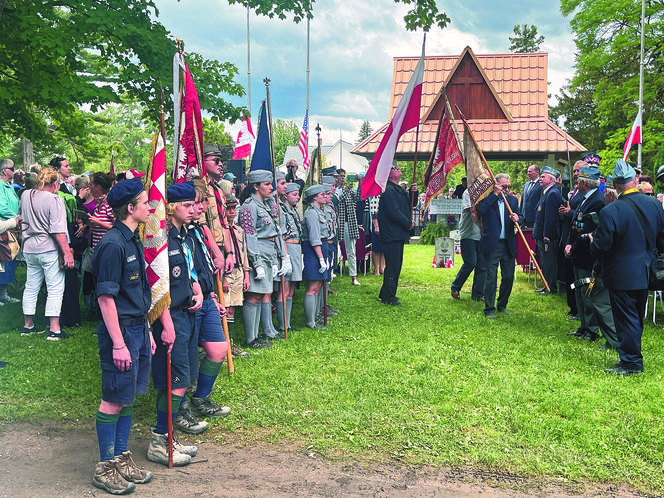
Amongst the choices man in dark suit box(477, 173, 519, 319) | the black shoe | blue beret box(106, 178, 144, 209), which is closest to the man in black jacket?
man in dark suit box(477, 173, 519, 319)

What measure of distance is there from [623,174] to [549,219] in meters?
4.01

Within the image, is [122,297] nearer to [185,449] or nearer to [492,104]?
[185,449]

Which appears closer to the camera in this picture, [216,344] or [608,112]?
[216,344]

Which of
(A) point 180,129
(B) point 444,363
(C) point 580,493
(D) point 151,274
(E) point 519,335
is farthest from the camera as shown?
(E) point 519,335

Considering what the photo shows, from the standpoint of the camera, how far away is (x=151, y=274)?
14.6ft

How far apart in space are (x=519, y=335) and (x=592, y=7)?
26.0 m

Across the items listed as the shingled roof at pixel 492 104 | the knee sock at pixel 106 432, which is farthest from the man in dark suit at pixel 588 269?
the shingled roof at pixel 492 104

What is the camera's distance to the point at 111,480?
4070 mm

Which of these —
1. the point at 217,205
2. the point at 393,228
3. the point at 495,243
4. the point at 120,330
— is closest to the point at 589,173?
the point at 495,243

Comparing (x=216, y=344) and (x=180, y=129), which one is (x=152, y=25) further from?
(x=216, y=344)

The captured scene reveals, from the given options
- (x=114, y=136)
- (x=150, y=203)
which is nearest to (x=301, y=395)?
(x=150, y=203)

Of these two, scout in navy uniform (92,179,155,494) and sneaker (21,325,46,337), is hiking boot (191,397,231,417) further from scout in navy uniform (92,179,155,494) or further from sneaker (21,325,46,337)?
sneaker (21,325,46,337)

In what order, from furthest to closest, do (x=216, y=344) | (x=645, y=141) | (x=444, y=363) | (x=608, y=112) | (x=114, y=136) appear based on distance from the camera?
(x=114, y=136)
(x=608, y=112)
(x=645, y=141)
(x=444, y=363)
(x=216, y=344)

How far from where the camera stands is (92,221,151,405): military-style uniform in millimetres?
4031
